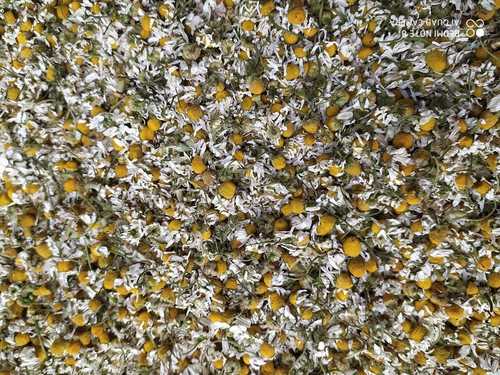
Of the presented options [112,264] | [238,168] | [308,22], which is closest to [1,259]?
[112,264]

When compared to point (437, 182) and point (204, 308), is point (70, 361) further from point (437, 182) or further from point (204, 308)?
point (437, 182)

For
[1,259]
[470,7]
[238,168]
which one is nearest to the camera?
[470,7]

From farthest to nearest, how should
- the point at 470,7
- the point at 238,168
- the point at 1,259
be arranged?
the point at 1,259, the point at 238,168, the point at 470,7

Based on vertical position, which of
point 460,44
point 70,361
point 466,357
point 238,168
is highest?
point 460,44

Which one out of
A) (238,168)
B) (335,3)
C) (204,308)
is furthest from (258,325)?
(335,3)

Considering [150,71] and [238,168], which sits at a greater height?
[150,71]

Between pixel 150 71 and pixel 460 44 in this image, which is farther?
pixel 150 71
